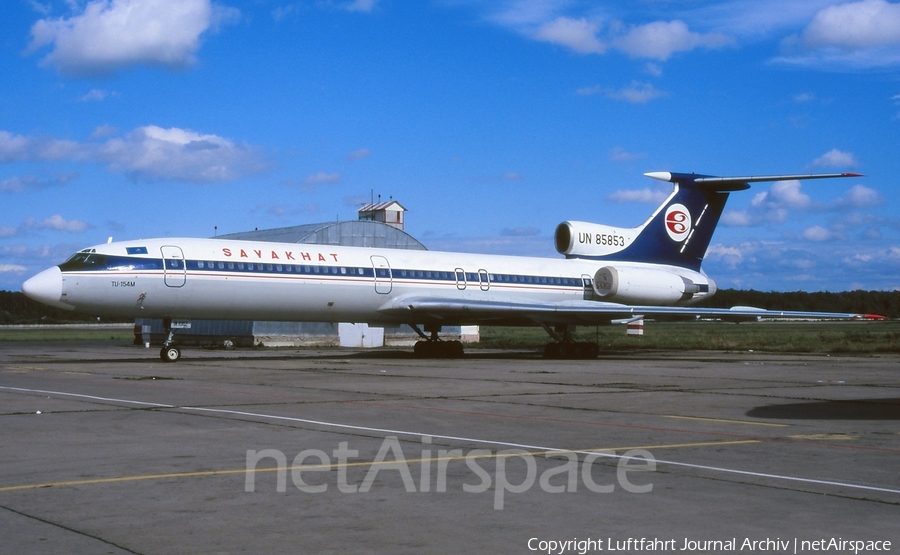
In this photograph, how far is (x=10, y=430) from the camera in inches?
430

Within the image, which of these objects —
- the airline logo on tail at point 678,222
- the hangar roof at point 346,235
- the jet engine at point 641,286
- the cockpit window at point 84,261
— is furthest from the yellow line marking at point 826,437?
the hangar roof at point 346,235

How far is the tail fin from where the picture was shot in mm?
34469

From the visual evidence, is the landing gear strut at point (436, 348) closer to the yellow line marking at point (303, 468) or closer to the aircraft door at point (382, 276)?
the aircraft door at point (382, 276)

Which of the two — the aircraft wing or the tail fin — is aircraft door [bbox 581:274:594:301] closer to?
the tail fin

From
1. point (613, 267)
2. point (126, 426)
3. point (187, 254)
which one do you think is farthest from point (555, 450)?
point (613, 267)

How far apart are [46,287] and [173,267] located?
3.18 metres

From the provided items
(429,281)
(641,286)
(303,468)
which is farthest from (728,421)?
(641,286)

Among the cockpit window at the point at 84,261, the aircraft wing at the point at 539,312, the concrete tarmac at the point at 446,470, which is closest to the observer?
the concrete tarmac at the point at 446,470

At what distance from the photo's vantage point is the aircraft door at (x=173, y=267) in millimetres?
24828

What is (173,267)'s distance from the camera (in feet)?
81.9

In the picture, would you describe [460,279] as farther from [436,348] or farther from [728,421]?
[728,421]

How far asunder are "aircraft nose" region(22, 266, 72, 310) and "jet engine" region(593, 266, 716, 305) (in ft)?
58.8

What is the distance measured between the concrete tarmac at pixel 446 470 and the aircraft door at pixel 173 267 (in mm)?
8180

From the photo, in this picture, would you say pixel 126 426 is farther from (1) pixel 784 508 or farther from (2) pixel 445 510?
(1) pixel 784 508
